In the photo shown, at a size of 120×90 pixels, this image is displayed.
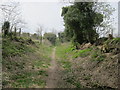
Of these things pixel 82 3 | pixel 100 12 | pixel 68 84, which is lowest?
pixel 68 84

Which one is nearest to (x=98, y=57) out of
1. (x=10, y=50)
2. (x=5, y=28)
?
(x=10, y=50)

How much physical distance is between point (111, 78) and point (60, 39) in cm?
5375

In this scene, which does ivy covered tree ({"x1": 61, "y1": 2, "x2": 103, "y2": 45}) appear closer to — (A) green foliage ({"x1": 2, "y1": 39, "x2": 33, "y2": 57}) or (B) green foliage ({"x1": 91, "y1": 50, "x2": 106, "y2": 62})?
(B) green foliage ({"x1": 91, "y1": 50, "x2": 106, "y2": 62})

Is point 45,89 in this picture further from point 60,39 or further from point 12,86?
point 60,39

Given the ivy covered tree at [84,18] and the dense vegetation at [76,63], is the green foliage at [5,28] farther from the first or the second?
the ivy covered tree at [84,18]

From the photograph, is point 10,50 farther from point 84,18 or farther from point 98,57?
point 84,18

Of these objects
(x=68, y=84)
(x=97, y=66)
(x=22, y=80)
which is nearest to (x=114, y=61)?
(x=97, y=66)

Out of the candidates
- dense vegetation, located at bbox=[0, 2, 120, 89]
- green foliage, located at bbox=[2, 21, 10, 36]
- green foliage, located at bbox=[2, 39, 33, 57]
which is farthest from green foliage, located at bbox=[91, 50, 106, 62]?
green foliage, located at bbox=[2, 21, 10, 36]

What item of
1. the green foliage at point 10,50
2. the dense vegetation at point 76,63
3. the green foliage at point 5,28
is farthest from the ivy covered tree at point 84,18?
the green foliage at point 5,28

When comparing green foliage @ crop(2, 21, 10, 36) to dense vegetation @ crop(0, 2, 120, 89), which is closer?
dense vegetation @ crop(0, 2, 120, 89)

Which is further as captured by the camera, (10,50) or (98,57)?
(10,50)

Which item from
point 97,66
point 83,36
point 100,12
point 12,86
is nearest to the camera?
point 12,86

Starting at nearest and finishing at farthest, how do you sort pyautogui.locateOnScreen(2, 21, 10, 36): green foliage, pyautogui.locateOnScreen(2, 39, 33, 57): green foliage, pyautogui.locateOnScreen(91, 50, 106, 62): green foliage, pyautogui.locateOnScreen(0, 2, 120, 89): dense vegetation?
pyautogui.locateOnScreen(0, 2, 120, 89): dense vegetation < pyautogui.locateOnScreen(91, 50, 106, 62): green foliage < pyautogui.locateOnScreen(2, 39, 33, 57): green foliage < pyautogui.locateOnScreen(2, 21, 10, 36): green foliage

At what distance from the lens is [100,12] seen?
63.4 ft
